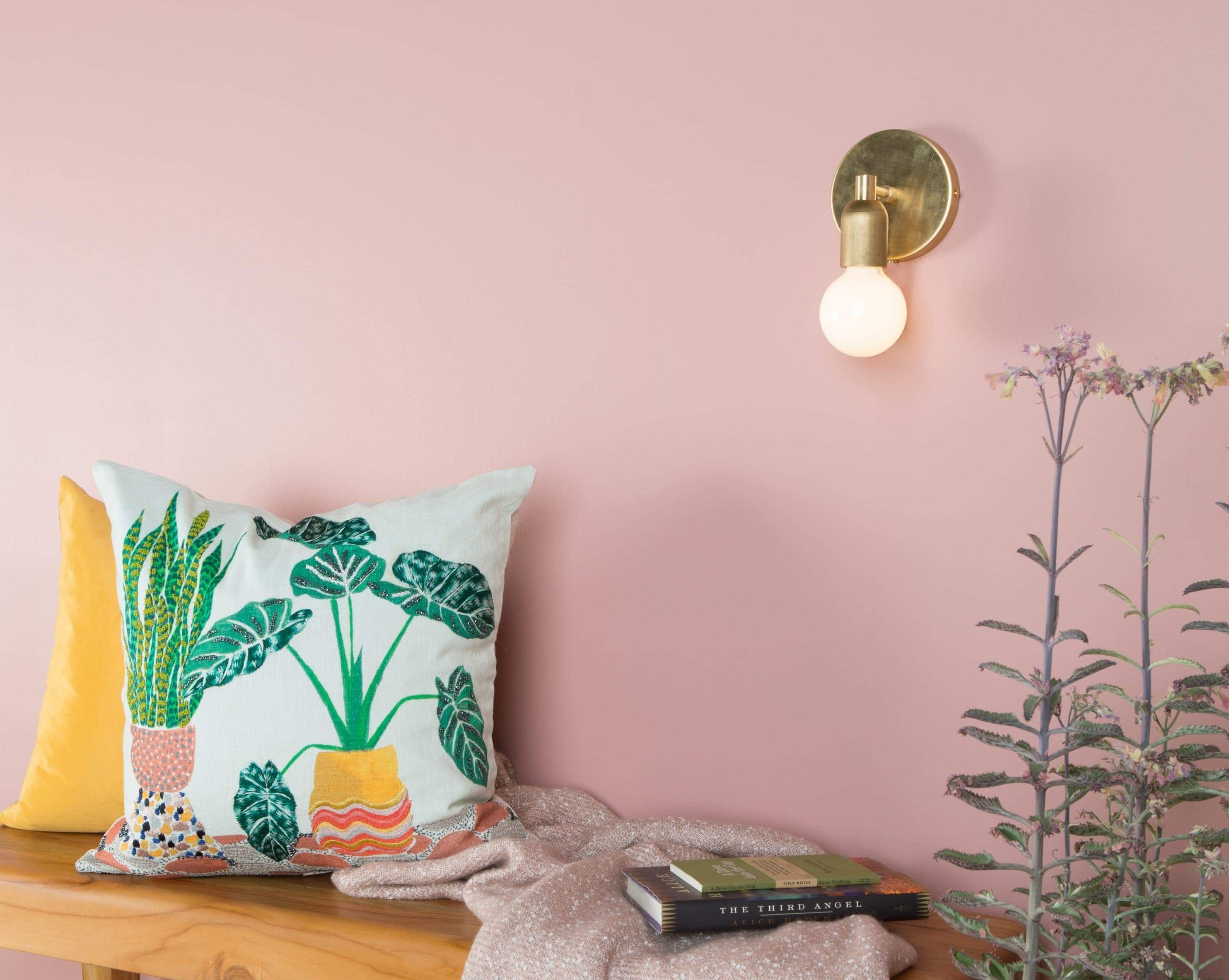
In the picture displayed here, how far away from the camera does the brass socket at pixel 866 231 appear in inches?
45.4

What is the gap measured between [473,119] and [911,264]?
0.64m

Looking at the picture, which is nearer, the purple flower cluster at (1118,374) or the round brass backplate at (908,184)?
A: the purple flower cluster at (1118,374)

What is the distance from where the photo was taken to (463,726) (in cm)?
125

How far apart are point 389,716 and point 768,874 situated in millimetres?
450

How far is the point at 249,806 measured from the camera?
1175 millimetres

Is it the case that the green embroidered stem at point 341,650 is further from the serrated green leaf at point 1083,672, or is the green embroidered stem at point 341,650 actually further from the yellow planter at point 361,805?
the serrated green leaf at point 1083,672

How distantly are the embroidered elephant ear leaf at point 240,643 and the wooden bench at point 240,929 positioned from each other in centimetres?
22

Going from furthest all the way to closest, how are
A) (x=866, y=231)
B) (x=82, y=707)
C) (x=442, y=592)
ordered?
(x=82, y=707) → (x=442, y=592) → (x=866, y=231)

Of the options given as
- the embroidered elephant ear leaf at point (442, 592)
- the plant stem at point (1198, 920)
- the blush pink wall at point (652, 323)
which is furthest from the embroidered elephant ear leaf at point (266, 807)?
the plant stem at point (1198, 920)

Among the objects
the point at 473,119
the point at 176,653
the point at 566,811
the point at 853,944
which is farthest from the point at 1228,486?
the point at 176,653

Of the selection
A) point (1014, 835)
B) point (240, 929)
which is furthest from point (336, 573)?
point (1014, 835)

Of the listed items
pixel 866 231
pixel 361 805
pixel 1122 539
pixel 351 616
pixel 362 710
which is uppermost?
pixel 866 231

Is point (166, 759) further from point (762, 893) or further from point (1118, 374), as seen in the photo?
point (1118, 374)

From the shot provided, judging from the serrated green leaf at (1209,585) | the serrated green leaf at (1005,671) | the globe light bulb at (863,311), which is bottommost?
the serrated green leaf at (1005,671)
